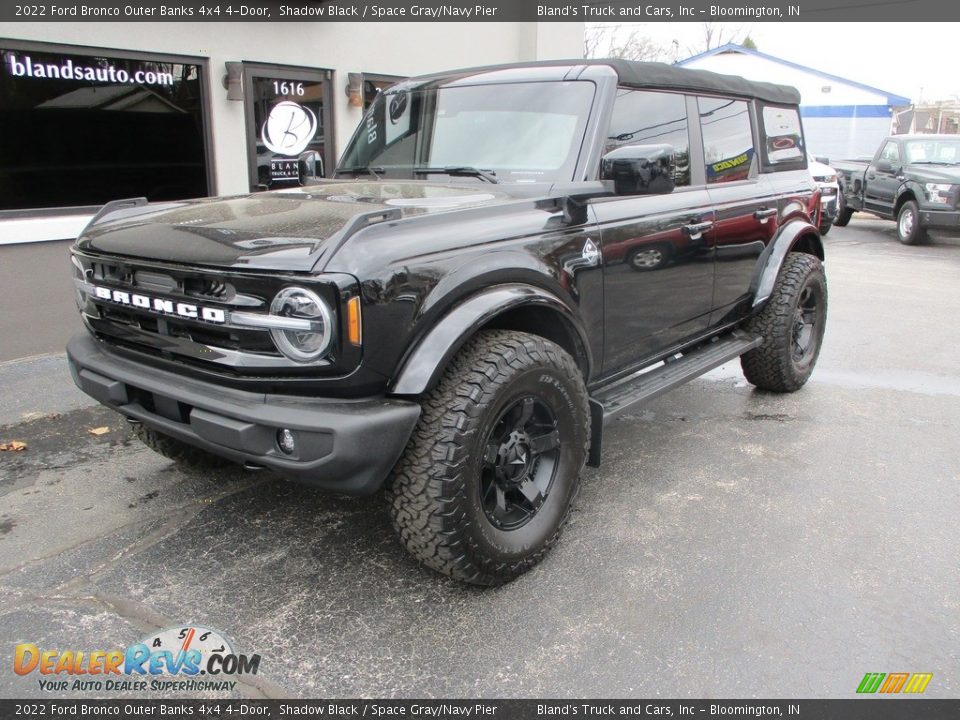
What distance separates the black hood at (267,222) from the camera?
2385 mm

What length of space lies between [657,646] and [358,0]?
6.91m

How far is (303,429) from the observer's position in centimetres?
230

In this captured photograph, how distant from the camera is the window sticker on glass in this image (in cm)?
481

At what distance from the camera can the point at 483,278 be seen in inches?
105

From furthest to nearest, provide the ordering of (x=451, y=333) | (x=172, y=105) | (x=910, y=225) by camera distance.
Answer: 1. (x=910, y=225)
2. (x=172, y=105)
3. (x=451, y=333)

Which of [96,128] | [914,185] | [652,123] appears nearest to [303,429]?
[652,123]

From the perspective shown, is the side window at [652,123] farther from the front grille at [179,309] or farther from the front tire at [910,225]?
the front tire at [910,225]

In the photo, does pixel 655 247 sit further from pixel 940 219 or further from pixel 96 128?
pixel 940 219

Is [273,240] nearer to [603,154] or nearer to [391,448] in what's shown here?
[391,448]

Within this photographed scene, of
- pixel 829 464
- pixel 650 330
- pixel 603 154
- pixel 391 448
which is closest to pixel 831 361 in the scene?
pixel 829 464

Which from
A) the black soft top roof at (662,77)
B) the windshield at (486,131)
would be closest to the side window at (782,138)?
the black soft top roof at (662,77)

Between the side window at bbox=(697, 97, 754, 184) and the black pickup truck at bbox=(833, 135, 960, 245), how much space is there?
381 inches

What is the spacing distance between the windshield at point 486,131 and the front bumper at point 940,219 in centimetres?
1134

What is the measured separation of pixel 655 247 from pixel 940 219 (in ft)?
36.7
